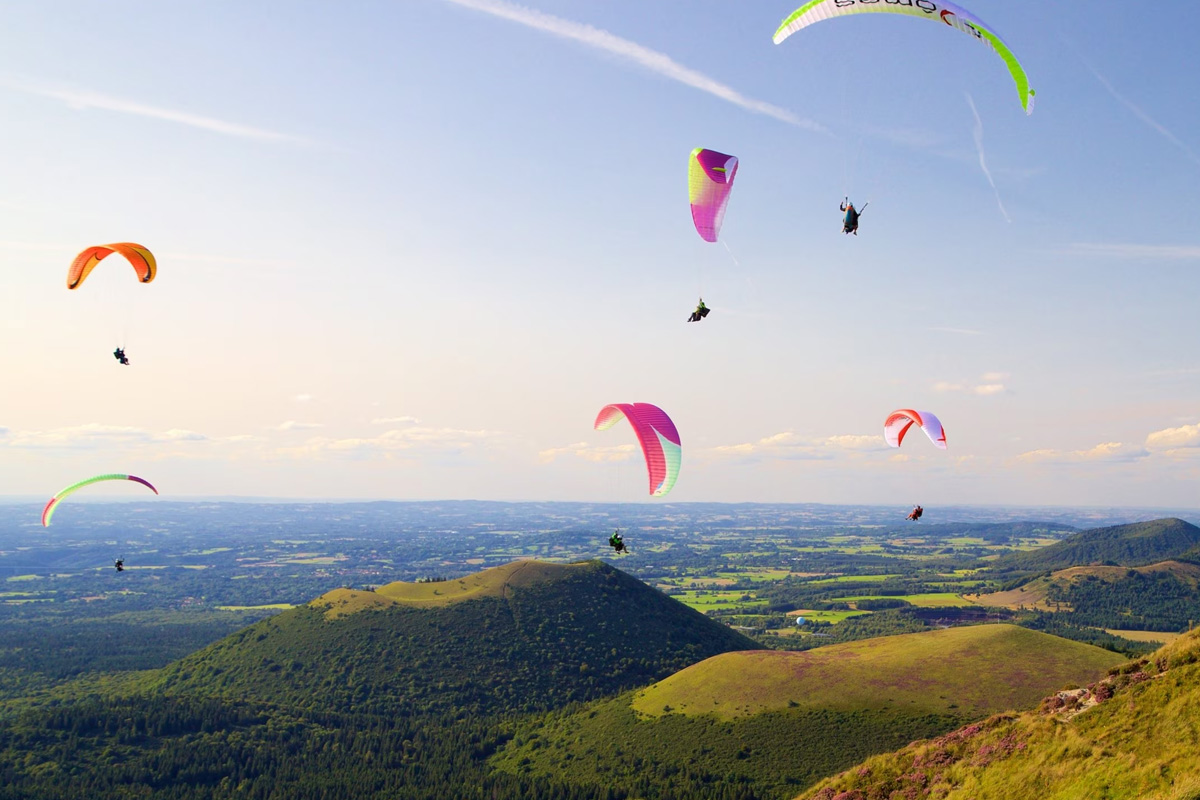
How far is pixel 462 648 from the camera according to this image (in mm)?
158000

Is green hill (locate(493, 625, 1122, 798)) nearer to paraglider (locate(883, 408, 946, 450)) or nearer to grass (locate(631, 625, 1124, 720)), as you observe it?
grass (locate(631, 625, 1124, 720))

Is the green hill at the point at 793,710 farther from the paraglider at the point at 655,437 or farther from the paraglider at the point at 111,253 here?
the paraglider at the point at 111,253

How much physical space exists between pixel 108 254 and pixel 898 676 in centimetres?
10702

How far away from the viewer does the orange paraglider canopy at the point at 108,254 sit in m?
52.7

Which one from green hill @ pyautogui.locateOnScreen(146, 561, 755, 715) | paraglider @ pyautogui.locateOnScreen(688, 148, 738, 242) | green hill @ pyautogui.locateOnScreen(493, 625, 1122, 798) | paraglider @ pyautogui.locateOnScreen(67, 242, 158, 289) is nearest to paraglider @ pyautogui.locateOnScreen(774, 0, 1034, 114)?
paraglider @ pyautogui.locateOnScreen(688, 148, 738, 242)

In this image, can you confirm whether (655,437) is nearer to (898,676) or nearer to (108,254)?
(108,254)

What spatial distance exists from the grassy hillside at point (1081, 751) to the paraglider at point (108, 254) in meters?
58.6

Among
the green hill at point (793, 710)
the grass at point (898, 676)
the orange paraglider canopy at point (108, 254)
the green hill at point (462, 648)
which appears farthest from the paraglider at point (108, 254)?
the green hill at point (462, 648)

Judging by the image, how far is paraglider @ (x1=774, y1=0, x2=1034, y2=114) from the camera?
3481 centimetres

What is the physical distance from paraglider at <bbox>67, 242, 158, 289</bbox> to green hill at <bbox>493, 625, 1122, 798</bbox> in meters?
79.0

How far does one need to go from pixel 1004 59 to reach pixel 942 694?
90.6 metres

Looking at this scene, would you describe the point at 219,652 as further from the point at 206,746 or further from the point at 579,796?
the point at 579,796

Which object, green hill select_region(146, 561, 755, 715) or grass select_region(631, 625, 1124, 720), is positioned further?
green hill select_region(146, 561, 755, 715)

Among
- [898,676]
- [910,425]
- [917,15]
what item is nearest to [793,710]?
[898,676]
